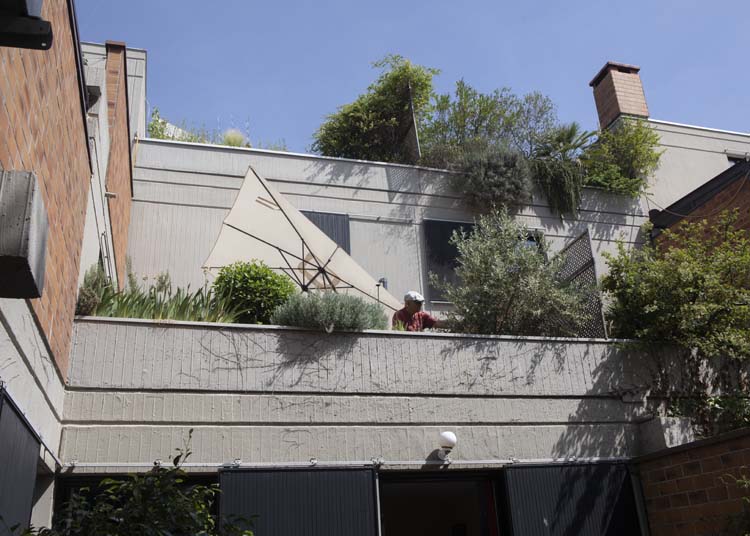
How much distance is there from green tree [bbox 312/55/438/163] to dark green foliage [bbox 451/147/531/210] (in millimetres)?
1787

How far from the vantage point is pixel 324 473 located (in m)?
6.82

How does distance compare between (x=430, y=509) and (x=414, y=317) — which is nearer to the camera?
(x=414, y=317)

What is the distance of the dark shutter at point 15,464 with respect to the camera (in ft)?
14.0

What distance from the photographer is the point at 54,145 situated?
5191 mm

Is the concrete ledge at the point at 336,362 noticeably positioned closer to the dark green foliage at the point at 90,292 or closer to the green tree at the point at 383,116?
the dark green foliage at the point at 90,292

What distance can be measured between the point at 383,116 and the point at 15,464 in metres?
11.1

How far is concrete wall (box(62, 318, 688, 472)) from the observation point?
259 inches

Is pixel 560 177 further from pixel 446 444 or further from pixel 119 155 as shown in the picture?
pixel 119 155

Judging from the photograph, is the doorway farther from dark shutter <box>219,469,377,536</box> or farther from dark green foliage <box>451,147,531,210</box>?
dark green foliage <box>451,147,531,210</box>

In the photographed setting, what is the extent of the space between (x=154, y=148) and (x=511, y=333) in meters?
6.24

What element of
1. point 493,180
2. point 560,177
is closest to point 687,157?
point 560,177

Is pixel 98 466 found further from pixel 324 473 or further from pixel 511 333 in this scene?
pixel 511 333

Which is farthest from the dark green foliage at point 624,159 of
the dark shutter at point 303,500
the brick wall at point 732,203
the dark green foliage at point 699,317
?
the dark shutter at point 303,500

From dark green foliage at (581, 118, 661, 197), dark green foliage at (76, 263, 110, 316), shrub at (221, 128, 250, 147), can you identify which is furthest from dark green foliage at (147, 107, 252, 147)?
dark green foliage at (76, 263, 110, 316)
